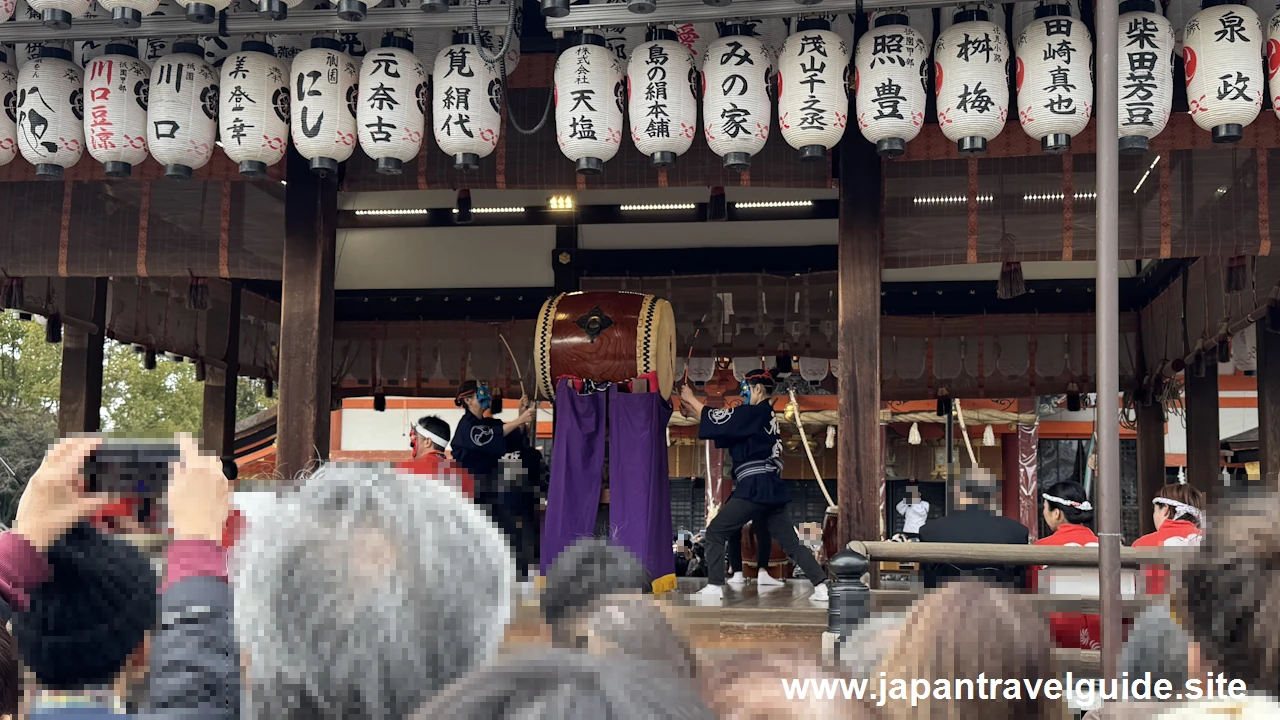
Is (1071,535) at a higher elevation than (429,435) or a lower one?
lower

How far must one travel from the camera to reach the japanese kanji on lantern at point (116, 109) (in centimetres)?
547

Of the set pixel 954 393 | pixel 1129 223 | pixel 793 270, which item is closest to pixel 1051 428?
pixel 954 393

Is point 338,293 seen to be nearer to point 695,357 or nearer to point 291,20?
point 695,357

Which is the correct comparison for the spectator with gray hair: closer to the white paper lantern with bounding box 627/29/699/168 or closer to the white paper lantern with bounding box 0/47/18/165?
the white paper lantern with bounding box 627/29/699/168

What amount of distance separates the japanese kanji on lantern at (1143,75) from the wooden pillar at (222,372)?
309 inches

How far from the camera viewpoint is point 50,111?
5551 millimetres

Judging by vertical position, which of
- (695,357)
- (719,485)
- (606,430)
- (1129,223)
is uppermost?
(1129,223)

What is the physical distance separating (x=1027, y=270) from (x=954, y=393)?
1351mm

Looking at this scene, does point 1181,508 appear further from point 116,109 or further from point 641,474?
point 116,109

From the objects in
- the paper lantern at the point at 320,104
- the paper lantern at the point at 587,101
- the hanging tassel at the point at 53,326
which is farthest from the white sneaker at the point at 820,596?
the hanging tassel at the point at 53,326

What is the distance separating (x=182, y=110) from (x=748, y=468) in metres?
4.39

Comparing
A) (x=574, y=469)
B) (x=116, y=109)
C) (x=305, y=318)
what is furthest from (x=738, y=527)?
(x=116, y=109)

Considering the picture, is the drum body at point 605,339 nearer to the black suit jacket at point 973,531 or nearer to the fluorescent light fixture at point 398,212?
the fluorescent light fixture at point 398,212

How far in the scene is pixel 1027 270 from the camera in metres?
9.17
